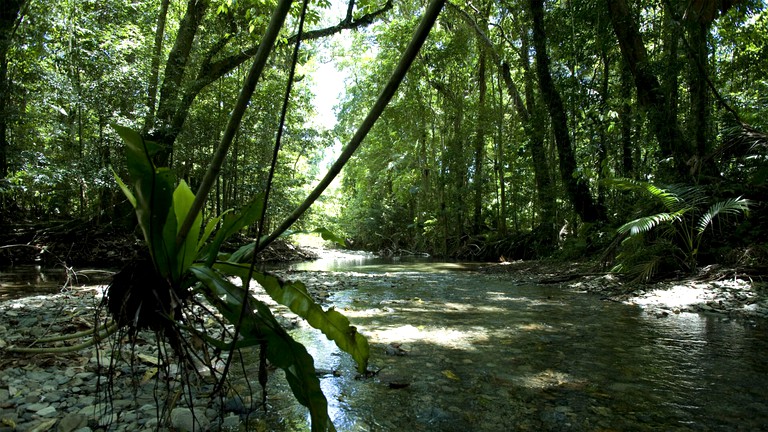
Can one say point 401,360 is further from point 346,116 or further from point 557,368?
point 346,116

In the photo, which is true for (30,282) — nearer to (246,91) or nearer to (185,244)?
(185,244)

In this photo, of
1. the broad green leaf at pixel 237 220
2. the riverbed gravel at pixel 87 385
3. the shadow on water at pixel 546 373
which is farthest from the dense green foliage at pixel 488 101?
the broad green leaf at pixel 237 220

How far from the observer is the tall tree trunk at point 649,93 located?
6434 millimetres

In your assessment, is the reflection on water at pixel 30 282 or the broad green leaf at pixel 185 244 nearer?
the broad green leaf at pixel 185 244

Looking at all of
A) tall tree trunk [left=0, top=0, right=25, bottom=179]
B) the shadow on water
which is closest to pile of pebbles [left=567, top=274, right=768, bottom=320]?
the shadow on water

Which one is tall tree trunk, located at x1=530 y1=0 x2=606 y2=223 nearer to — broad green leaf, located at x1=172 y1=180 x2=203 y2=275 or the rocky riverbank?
the rocky riverbank

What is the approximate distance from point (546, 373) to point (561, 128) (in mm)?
7460

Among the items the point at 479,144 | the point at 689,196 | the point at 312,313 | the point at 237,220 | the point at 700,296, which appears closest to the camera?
the point at 312,313

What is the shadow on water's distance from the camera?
1.75m

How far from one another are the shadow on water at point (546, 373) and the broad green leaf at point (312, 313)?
1.38 feet

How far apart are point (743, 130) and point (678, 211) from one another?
1742 millimetres

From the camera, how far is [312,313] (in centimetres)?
148

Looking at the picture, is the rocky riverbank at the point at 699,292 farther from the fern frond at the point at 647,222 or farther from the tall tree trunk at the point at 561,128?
the tall tree trunk at the point at 561,128

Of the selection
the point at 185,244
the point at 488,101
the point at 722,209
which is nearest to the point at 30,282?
the point at 185,244
